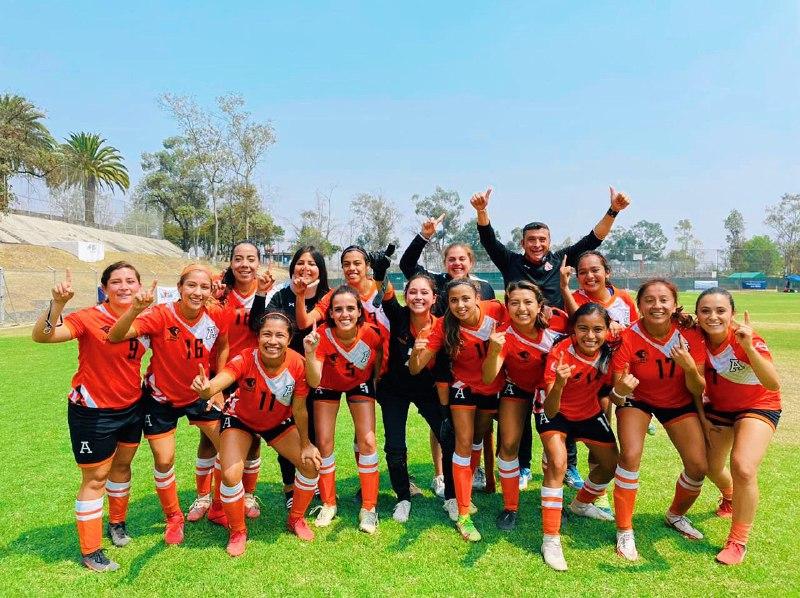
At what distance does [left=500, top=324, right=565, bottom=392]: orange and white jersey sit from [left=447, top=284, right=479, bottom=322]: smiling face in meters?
0.41

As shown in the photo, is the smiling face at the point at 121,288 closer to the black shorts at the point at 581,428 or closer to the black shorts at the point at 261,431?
the black shorts at the point at 261,431

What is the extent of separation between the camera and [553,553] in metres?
3.73

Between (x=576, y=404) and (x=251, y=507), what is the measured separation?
9.54ft

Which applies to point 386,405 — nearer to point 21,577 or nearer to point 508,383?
point 508,383

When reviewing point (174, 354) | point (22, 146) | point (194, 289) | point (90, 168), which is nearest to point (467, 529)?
point (174, 354)

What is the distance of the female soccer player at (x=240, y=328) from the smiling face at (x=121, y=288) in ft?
2.41

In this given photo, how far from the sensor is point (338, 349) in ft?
14.3

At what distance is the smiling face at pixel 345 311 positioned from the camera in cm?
420

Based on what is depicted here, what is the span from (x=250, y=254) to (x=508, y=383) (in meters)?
2.50

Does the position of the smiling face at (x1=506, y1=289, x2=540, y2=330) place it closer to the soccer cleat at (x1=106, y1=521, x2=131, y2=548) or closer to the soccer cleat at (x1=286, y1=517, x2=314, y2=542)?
the soccer cleat at (x1=286, y1=517, x2=314, y2=542)

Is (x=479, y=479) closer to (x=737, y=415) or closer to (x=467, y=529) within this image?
(x=467, y=529)

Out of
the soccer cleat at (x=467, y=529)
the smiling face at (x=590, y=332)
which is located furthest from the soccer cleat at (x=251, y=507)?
the smiling face at (x=590, y=332)

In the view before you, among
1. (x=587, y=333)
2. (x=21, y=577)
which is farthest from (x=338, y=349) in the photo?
(x=21, y=577)

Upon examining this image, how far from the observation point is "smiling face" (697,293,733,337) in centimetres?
382
